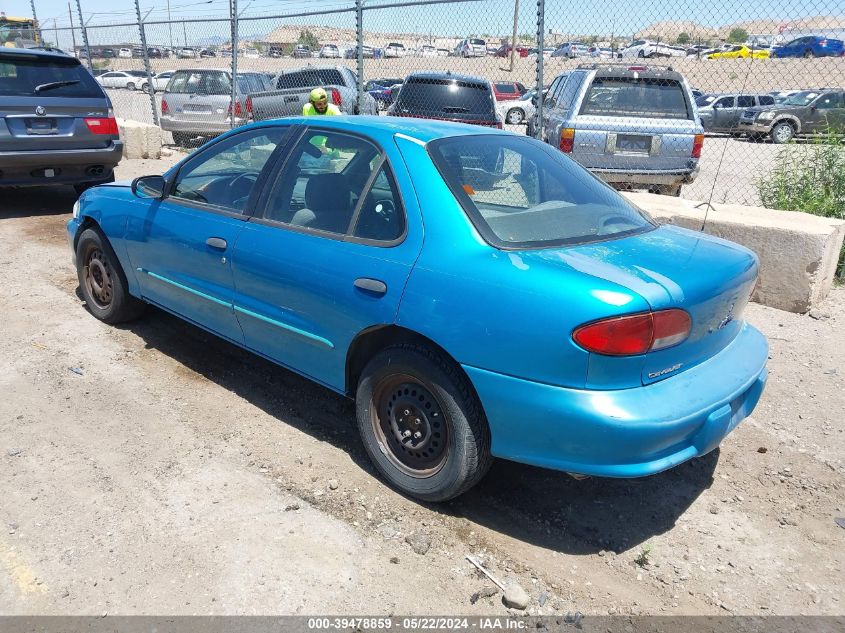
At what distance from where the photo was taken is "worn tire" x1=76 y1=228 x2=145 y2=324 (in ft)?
16.2

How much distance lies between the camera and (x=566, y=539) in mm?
3020

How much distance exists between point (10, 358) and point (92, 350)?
50 centimetres

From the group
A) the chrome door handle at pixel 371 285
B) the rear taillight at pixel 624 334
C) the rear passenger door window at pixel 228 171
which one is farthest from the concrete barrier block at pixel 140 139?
the rear taillight at pixel 624 334

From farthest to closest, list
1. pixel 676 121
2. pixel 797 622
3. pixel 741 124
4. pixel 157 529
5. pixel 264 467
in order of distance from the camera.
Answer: pixel 741 124 → pixel 676 121 → pixel 264 467 → pixel 157 529 → pixel 797 622

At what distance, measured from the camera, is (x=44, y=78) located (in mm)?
8172

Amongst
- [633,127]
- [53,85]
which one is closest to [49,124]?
[53,85]

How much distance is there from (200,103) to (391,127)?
39.7ft

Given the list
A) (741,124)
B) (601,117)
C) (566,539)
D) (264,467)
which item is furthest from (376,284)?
(741,124)

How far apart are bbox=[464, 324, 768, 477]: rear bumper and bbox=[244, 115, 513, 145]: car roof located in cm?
126

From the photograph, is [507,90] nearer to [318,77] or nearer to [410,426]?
[318,77]

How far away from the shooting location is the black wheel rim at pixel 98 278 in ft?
16.6

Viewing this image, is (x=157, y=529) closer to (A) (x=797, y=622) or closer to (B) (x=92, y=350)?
(B) (x=92, y=350)

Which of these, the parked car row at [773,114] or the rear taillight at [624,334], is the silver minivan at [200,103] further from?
the parked car row at [773,114]

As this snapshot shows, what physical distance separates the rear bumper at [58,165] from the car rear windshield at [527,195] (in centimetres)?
659
